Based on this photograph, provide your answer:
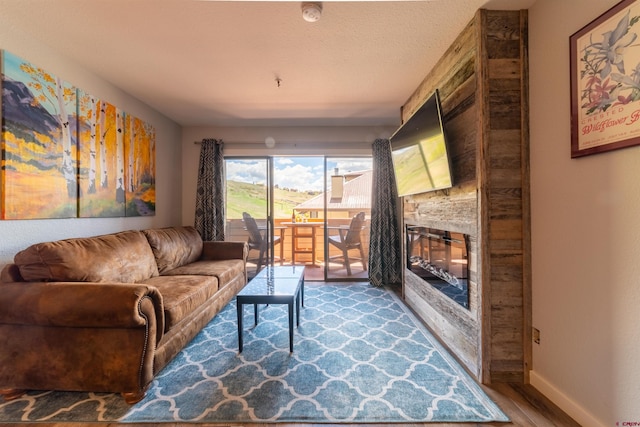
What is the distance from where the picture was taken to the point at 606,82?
119cm

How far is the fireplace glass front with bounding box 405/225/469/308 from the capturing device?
6.17ft

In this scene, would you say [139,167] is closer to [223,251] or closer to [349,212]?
[223,251]

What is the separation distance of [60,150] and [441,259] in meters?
3.23

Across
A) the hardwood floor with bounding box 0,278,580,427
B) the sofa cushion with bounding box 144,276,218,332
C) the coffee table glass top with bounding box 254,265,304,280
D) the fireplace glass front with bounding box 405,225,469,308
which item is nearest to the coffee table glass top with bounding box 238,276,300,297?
the coffee table glass top with bounding box 254,265,304,280

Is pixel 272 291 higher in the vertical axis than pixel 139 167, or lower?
lower

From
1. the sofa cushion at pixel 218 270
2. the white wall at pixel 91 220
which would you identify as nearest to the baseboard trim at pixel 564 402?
the sofa cushion at pixel 218 270

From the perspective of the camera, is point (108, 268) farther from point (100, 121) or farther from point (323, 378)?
point (323, 378)

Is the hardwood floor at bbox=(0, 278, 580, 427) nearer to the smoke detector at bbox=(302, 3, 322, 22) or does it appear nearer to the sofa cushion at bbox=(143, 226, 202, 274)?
the sofa cushion at bbox=(143, 226, 202, 274)

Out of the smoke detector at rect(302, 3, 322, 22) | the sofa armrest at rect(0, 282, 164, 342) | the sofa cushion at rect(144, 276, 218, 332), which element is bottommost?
the sofa cushion at rect(144, 276, 218, 332)

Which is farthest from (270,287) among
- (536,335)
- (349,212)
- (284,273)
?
(349,212)

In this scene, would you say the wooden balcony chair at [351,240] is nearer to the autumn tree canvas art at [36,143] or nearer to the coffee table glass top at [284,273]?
the coffee table glass top at [284,273]

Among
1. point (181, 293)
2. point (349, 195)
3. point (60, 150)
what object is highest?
point (60, 150)

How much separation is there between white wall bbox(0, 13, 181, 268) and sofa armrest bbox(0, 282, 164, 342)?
49cm

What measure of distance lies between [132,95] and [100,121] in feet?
2.06
